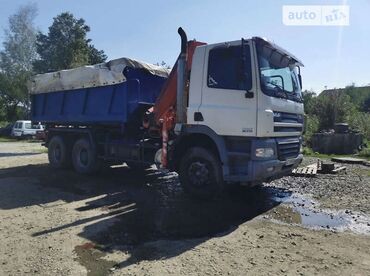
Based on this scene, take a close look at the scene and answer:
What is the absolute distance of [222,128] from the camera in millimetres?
7797

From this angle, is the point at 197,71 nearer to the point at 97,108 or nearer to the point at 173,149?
the point at 173,149

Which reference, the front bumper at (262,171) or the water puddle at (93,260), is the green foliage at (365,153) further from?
the water puddle at (93,260)

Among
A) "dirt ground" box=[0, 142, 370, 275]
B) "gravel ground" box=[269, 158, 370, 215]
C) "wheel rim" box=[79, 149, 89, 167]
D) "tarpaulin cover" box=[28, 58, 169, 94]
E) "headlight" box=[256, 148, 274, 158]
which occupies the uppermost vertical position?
"tarpaulin cover" box=[28, 58, 169, 94]

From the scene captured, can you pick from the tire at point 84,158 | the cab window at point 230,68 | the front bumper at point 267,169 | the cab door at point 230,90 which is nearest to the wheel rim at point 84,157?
the tire at point 84,158

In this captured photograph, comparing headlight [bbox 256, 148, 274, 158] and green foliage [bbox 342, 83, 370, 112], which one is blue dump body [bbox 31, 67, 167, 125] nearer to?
headlight [bbox 256, 148, 274, 158]

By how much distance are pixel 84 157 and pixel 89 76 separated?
2.45m

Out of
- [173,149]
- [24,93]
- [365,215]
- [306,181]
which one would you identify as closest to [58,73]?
[173,149]

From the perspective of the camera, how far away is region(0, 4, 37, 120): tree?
48375 mm

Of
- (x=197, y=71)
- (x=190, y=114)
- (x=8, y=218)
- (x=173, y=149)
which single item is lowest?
(x=8, y=218)

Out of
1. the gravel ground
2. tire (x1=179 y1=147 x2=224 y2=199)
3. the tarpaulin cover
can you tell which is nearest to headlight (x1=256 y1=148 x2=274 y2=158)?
tire (x1=179 y1=147 x2=224 y2=199)

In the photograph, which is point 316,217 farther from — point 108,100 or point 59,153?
point 59,153

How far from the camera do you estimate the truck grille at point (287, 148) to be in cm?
779

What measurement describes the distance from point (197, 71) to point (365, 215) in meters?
4.23

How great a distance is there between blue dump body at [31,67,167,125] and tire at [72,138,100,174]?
657 mm
